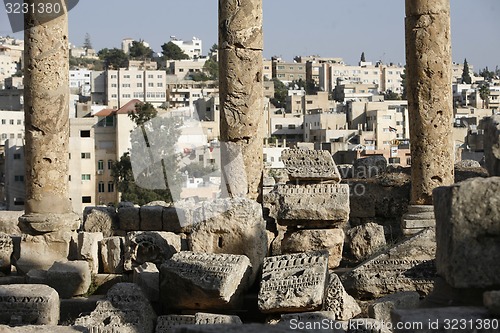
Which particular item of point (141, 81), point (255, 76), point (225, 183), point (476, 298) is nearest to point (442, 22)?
point (255, 76)

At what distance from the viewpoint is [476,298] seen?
7.00 meters

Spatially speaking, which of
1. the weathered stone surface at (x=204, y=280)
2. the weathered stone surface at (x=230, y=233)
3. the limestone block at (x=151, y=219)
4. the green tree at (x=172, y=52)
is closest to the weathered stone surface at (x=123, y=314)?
the weathered stone surface at (x=204, y=280)

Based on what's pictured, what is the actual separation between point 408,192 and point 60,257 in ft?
22.6

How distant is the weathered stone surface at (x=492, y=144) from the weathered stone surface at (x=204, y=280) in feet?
12.1

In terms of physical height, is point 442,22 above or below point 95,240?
above

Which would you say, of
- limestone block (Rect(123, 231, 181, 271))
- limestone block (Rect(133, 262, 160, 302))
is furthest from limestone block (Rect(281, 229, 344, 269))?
limestone block (Rect(133, 262, 160, 302))

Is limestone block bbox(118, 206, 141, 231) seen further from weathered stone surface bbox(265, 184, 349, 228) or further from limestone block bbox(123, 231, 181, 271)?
weathered stone surface bbox(265, 184, 349, 228)

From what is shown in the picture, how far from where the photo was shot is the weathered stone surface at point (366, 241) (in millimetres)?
15430

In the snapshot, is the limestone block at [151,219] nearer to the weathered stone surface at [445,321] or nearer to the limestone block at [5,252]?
the limestone block at [5,252]

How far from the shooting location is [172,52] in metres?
A: 176

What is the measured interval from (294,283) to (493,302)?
462 cm

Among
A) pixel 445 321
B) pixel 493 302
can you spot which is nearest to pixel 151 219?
pixel 445 321

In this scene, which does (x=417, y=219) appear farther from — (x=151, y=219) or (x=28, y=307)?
(x=28, y=307)

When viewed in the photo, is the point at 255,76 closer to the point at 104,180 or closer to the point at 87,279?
the point at 87,279
